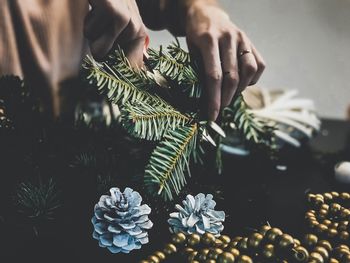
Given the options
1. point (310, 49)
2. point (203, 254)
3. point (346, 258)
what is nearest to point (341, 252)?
point (346, 258)

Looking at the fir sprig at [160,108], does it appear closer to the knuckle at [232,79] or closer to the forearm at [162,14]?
the knuckle at [232,79]

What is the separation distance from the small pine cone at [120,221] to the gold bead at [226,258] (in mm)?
67

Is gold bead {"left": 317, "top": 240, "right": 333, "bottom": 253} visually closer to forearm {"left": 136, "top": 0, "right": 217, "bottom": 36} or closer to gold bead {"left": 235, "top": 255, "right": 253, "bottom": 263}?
gold bead {"left": 235, "top": 255, "right": 253, "bottom": 263}

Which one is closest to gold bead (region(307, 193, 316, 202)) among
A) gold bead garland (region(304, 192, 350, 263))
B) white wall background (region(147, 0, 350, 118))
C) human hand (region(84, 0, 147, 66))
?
gold bead garland (region(304, 192, 350, 263))

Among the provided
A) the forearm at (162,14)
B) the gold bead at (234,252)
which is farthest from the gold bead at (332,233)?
the forearm at (162,14)

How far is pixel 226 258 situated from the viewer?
1.07 feet

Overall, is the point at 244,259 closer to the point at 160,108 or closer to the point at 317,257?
the point at 317,257

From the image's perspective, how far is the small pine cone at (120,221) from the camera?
0.36 meters

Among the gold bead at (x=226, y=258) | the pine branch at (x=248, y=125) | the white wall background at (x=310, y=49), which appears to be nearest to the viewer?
the gold bead at (x=226, y=258)

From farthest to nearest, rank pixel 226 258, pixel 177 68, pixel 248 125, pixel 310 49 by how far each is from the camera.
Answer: pixel 310 49 → pixel 248 125 → pixel 177 68 → pixel 226 258

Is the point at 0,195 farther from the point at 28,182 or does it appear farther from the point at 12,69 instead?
the point at 12,69

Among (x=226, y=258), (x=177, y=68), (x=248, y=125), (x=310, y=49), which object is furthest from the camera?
(x=310, y=49)

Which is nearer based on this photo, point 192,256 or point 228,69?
point 192,256

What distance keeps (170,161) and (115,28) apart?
0.42 ft
